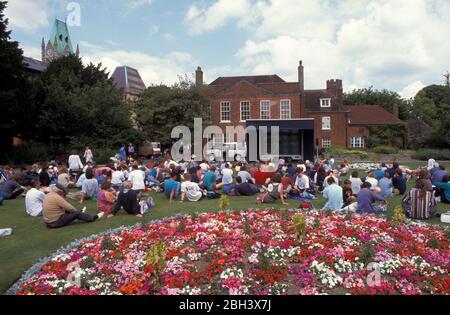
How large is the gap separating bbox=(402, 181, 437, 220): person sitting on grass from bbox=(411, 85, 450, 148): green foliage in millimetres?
34432

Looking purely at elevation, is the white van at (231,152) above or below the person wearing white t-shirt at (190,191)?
above

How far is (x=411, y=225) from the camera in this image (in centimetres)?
980

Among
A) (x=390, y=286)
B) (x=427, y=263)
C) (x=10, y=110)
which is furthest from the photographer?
(x=10, y=110)

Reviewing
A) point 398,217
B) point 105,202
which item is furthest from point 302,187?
point 105,202

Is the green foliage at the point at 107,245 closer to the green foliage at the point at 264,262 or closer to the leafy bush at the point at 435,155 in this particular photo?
the green foliage at the point at 264,262

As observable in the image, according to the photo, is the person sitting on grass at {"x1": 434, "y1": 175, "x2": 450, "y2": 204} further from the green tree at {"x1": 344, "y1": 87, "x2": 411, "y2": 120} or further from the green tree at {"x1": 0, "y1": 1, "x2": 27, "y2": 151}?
the green tree at {"x1": 344, "y1": 87, "x2": 411, "y2": 120}

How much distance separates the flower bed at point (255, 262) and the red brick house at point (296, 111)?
26.3m

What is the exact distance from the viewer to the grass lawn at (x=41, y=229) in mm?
7895

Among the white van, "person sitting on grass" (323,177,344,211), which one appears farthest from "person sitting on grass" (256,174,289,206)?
the white van

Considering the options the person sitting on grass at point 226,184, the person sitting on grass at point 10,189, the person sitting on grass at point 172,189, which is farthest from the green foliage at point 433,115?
the person sitting on grass at point 10,189

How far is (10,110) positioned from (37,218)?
1932 centimetres

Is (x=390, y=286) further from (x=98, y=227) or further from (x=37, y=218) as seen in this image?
(x=37, y=218)

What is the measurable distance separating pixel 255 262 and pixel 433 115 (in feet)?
242
